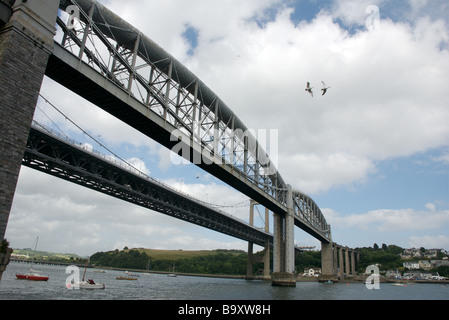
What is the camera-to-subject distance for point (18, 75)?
685 inches

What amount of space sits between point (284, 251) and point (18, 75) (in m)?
55.8

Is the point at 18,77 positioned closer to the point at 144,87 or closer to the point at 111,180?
the point at 144,87

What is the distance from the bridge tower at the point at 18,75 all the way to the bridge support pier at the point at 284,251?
170 ft

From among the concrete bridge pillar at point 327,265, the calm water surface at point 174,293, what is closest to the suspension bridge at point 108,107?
the calm water surface at point 174,293

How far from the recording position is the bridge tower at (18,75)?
16312 mm

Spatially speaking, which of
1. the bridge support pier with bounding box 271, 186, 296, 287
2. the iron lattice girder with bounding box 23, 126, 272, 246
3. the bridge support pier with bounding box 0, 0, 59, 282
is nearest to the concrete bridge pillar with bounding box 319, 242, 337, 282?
the iron lattice girder with bounding box 23, 126, 272, 246

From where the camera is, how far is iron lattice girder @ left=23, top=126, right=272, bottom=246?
50.8 meters

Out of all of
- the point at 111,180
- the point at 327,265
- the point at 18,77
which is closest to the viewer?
the point at 18,77

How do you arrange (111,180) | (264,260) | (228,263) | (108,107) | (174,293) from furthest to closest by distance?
(228,263) < (264,260) < (111,180) < (174,293) < (108,107)

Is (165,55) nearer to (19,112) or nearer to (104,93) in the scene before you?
(104,93)

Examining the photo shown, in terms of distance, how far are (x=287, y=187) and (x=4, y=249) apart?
56.2 meters

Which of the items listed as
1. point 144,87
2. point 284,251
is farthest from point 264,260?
point 144,87

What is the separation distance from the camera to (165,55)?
3278cm
